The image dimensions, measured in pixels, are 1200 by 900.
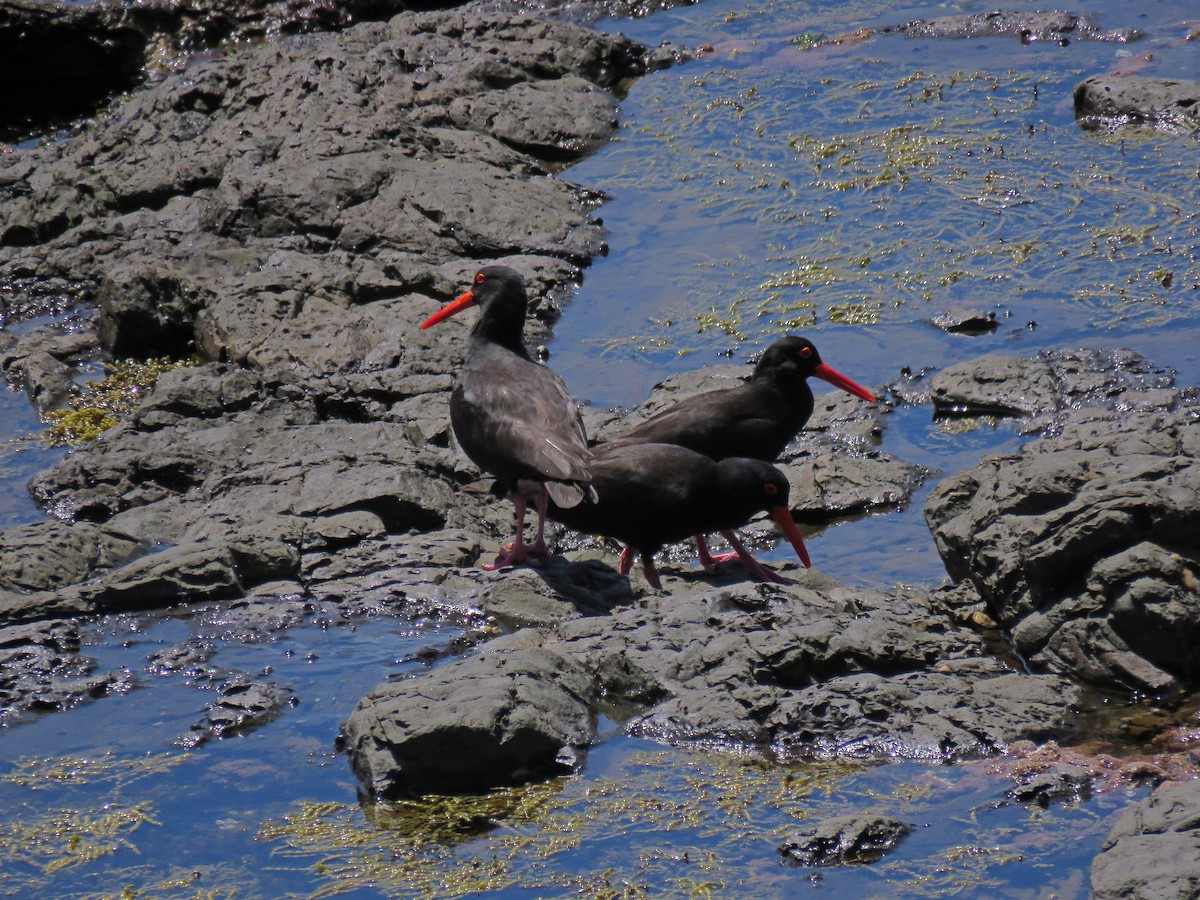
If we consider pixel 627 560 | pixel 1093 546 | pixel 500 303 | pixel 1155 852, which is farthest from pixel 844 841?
pixel 500 303

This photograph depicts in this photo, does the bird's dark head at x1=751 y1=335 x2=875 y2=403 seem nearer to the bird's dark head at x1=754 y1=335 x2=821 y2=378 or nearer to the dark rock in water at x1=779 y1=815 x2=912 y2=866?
the bird's dark head at x1=754 y1=335 x2=821 y2=378

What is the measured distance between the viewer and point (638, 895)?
16.3ft

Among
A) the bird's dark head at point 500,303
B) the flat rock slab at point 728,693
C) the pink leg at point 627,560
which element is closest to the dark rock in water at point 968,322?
the bird's dark head at point 500,303

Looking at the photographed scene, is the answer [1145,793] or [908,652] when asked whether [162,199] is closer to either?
[908,652]

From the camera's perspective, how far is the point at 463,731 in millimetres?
5562

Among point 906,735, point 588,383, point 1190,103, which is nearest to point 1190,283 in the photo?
point 1190,103

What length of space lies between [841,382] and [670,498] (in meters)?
2.19

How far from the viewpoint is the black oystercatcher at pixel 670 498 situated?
24.3ft

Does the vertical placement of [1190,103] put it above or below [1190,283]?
above

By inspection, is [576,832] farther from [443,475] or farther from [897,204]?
[897,204]

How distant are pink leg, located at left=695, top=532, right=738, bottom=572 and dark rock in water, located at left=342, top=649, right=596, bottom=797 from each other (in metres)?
1.97

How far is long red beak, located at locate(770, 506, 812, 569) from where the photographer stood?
7.69m

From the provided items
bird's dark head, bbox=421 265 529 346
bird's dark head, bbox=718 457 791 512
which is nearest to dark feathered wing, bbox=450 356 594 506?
bird's dark head, bbox=421 265 529 346

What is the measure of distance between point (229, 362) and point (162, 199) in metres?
3.27
